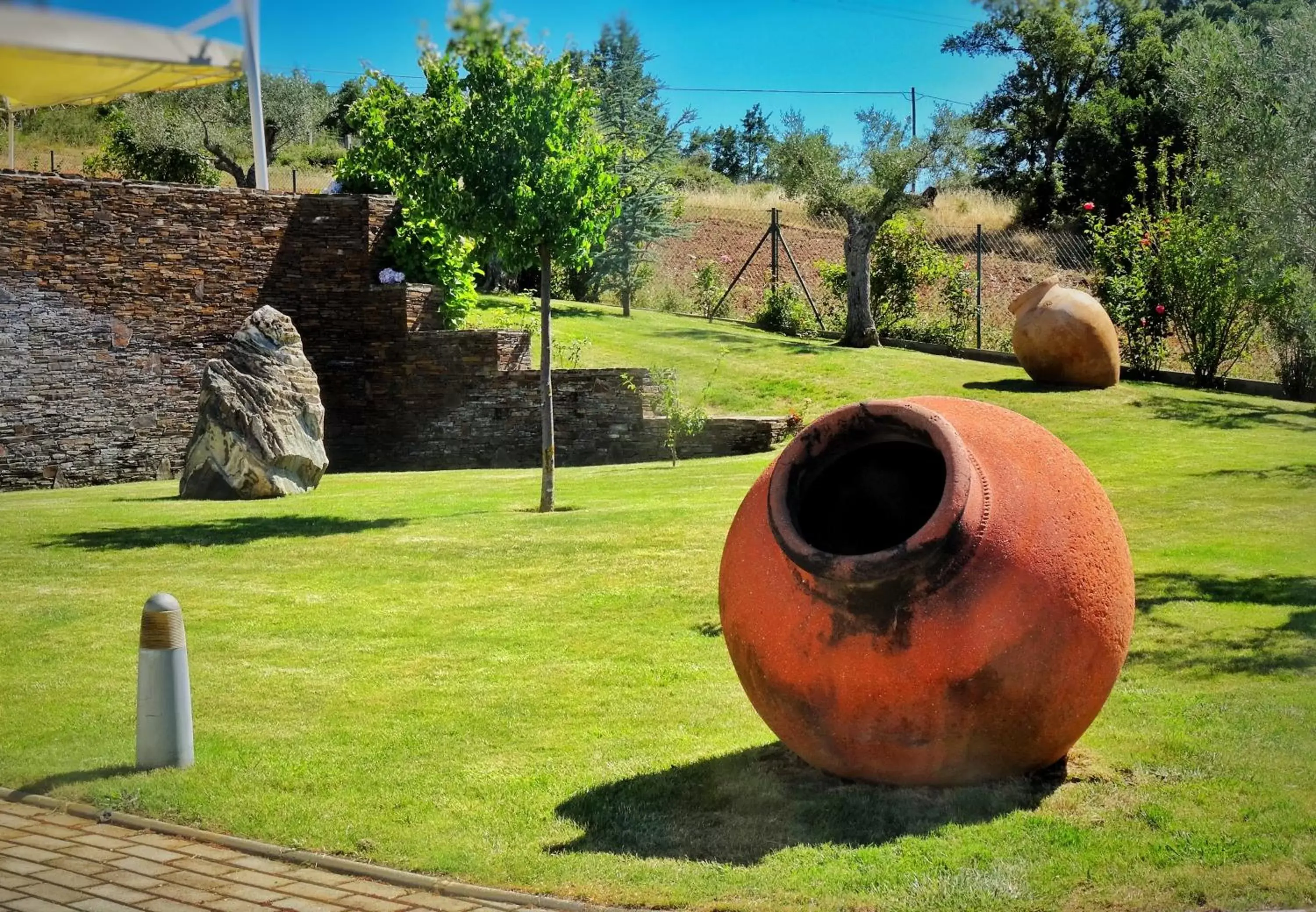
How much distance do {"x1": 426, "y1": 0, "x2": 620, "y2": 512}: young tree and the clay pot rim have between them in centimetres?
812

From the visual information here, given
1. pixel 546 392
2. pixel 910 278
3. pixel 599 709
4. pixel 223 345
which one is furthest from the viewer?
pixel 910 278

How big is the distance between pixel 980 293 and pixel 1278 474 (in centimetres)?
1252

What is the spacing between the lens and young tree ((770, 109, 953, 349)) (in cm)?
2486


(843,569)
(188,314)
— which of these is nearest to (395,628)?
(843,569)

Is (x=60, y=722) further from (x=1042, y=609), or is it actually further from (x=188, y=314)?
(x=188, y=314)

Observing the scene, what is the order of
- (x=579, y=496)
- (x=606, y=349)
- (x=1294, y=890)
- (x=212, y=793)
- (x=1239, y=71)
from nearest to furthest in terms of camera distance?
(x=1294, y=890) < (x=212, y=793) < (x=1239, y=71) < (x=579, y=496) < (x=606, y=349)

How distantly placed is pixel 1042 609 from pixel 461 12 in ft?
30.4

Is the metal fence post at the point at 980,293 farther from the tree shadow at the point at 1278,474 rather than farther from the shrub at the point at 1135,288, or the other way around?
the tree shadow at the point at 1278,474

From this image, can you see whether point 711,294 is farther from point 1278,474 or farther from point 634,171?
point 1278,474

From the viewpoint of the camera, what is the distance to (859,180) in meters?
25.4

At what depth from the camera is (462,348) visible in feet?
62.5

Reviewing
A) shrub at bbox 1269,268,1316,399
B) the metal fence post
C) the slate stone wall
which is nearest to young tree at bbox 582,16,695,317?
the slate stone wall

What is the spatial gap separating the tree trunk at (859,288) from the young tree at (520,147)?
12309mm

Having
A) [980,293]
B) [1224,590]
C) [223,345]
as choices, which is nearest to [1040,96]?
[980,293]
